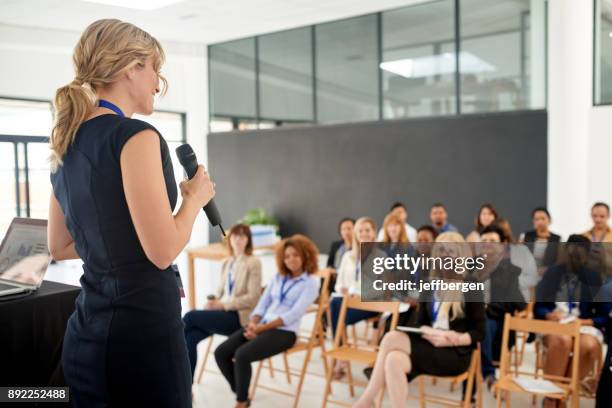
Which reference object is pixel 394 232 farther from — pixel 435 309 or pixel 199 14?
pixel 199 14

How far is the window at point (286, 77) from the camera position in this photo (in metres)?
10.4

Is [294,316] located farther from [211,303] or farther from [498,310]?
[498,310]

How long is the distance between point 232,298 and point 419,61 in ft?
18.6

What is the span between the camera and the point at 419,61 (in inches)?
356

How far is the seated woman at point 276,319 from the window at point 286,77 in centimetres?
621

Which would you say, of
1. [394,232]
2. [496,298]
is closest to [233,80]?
[394,232]

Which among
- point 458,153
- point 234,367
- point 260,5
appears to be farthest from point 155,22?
point 234,367

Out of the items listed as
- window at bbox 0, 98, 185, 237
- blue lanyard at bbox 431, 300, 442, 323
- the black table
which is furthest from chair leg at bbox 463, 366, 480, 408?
window at bbox 0, 98, 185, 237

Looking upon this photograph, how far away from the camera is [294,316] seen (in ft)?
14.1

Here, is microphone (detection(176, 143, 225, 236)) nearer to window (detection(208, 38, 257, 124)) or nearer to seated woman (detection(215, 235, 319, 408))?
seated woman (detection(215, 235, 319, 408))

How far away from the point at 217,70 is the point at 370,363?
8.77 metres

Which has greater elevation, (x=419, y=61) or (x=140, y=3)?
(x=140, y=3)

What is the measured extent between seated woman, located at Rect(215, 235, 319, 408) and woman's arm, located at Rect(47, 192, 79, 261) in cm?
290

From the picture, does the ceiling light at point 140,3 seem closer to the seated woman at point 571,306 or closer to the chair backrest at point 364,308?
the chair backrest at point 364,308
